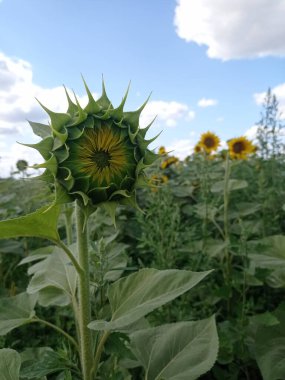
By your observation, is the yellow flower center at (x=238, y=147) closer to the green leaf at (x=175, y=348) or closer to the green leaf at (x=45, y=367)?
the green leaf at (x=175, y=348)

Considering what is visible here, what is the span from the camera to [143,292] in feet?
3.75

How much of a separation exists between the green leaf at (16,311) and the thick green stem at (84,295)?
214mm

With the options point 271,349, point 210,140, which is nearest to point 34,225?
point 271,349

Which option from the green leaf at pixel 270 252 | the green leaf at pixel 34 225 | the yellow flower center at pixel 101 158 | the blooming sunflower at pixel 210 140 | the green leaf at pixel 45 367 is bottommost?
the green leaf at pixel 45 367

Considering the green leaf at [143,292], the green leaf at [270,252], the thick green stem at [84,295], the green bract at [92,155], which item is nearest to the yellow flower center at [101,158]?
→ the green bract at [92,155]

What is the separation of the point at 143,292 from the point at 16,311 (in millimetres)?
527

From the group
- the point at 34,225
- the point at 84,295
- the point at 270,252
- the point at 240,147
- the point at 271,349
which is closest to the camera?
the point at 34,225

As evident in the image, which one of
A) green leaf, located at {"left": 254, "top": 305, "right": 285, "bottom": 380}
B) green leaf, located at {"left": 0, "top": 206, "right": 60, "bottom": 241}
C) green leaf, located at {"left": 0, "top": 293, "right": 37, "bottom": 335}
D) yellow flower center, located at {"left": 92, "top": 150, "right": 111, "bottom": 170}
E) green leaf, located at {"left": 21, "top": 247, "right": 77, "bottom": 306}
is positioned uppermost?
yellow flower center, located at {"left": 92, "top": 150, "right": 111, "bottom": 170}

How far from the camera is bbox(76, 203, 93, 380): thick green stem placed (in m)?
1.18

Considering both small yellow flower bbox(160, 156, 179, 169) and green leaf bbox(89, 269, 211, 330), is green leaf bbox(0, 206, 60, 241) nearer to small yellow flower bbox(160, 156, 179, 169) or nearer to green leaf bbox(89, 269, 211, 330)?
green leaf bbox(89, 269, 211, 330)

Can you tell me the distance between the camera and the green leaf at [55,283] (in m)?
1.39

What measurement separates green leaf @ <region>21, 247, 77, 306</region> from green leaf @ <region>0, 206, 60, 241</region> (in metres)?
0.30

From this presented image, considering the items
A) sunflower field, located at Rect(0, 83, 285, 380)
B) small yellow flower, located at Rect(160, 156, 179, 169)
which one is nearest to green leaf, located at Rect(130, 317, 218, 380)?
sunflower field, located at Rect(0, 83, 285, 380)

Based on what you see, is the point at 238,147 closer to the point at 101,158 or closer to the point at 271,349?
the point at 271,349
